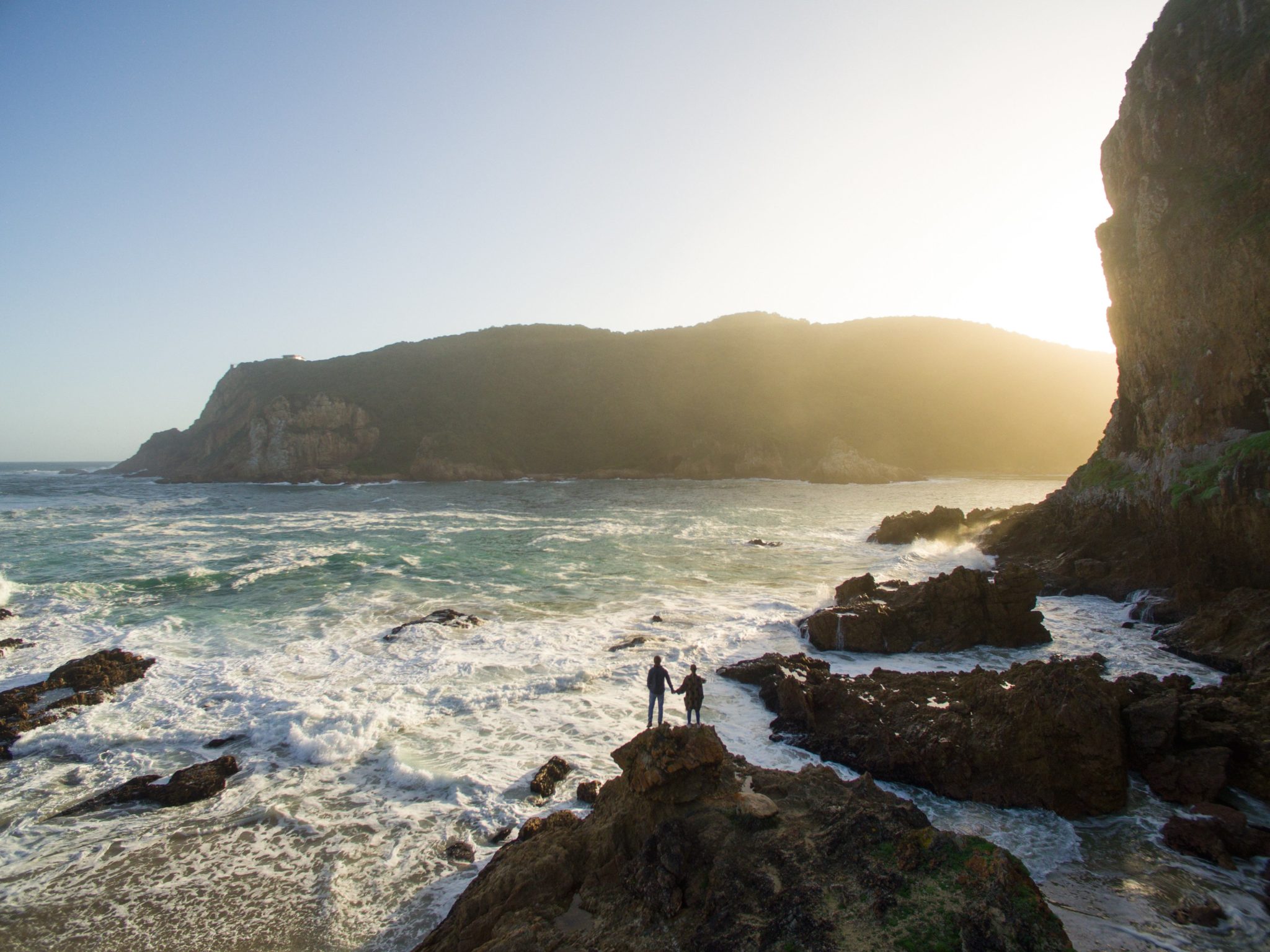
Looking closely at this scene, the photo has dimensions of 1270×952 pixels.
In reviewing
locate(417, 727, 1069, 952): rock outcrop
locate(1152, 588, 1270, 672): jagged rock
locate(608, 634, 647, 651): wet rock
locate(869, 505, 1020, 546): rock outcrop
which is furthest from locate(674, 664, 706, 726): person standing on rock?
locate(869, 505, 1020, 546): rock outcrop

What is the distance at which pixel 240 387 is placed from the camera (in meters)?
103

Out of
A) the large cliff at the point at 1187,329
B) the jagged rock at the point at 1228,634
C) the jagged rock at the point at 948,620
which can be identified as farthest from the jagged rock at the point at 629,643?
the large cliff at the point at 1187,329

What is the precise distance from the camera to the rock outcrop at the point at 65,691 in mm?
10867

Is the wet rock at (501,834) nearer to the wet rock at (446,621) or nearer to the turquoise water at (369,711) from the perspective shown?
the turquoise water at (369,711)

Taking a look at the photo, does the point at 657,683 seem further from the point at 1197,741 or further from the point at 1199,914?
the point at 1197,741

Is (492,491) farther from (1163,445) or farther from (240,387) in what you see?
(240,387)

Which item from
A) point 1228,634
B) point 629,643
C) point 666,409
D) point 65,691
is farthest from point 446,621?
point 666,409

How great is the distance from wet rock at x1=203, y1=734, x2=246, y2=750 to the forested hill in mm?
74460

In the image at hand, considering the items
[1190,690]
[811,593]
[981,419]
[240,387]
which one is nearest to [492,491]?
[811,593]

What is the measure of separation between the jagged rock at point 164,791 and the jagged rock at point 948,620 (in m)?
12.5

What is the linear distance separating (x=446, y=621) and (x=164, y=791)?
8517mm

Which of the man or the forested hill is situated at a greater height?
the forested hill

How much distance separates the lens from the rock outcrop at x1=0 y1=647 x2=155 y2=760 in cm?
1087

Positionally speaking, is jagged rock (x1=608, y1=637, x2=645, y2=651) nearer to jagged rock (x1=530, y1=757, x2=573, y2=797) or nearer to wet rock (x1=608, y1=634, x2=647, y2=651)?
wet rock (x1=608, y1=634, x2=647, y2=651)
